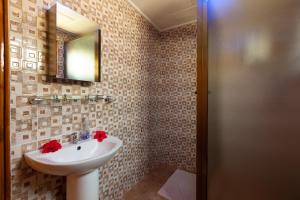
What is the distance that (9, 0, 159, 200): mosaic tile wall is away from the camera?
0.94 metres

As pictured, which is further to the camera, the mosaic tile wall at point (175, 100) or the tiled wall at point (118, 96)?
the mosaic tile wall at point (175, 100)

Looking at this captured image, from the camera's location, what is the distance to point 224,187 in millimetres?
847

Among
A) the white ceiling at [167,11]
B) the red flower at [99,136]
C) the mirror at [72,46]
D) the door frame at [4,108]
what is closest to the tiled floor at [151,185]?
the red flower at [99,136]

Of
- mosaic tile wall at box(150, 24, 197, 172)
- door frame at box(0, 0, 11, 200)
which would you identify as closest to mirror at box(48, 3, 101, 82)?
door frame at box(0, 0, 11, 200)

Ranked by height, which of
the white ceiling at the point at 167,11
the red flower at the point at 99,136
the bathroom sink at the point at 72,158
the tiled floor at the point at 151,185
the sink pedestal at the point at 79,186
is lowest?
the tiled floor at the point at 151,185

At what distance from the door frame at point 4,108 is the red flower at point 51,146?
19 cm

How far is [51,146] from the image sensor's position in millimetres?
1051

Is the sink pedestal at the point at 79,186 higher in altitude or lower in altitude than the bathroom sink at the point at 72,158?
lower

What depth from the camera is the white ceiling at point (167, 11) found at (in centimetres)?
196

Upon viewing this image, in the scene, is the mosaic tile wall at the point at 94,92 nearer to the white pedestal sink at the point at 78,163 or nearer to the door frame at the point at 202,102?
the white pedestal sink at the point at 78,163

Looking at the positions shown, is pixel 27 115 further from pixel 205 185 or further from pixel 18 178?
A: pixel 205 185

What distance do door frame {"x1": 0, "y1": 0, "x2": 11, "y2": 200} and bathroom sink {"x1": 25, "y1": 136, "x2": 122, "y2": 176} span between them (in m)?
0.11

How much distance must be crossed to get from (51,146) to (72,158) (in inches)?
7.3

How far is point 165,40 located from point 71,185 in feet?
7.86
